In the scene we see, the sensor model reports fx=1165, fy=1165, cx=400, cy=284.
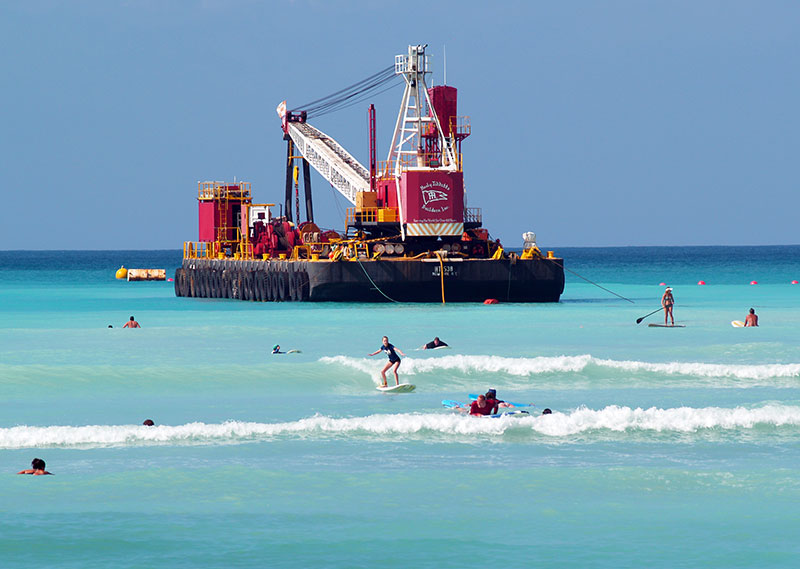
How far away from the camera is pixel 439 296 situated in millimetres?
57125

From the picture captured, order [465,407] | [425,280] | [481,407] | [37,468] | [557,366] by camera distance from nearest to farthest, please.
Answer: [37,468] → [481,407] → [465,407] → [557,366] → [425,280]

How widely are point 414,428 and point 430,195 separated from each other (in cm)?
3701

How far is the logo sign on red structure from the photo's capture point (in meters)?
57.7

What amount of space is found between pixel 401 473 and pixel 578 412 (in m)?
5.89

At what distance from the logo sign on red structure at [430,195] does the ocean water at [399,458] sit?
19.6 meters

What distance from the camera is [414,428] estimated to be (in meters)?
21.6

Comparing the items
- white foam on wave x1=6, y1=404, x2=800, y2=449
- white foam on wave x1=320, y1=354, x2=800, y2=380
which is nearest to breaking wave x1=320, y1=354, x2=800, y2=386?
white foam on wave x1=320, y1=354, x2=800, y2=380

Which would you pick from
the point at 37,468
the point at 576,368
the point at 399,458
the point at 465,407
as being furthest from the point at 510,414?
the point at 576,368

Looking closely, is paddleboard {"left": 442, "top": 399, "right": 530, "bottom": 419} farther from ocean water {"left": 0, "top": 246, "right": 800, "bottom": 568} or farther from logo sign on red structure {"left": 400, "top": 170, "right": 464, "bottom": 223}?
logo sign on red structure {"left": 400, "top": 170, "right": 464, "bottom": 223}

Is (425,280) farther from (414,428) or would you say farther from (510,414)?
(414,428)

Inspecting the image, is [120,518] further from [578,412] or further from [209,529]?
[578,412]

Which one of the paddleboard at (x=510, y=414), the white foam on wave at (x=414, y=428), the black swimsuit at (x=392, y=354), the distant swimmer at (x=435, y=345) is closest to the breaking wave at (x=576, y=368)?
the black swimsuit at (x=392, y=354)

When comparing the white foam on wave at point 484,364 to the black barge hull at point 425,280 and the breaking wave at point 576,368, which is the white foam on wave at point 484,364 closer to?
the breaking wave at point 576,368

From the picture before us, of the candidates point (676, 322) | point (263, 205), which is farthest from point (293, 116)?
→ point (676, 322)
